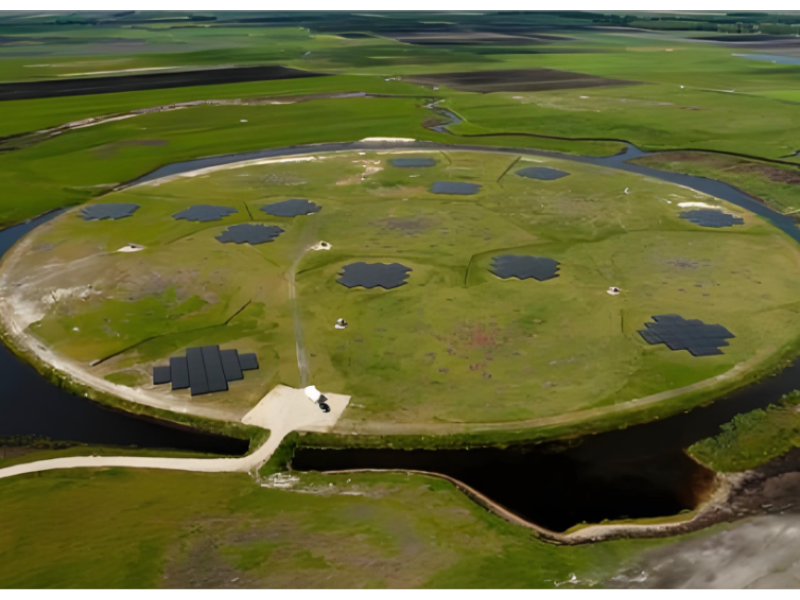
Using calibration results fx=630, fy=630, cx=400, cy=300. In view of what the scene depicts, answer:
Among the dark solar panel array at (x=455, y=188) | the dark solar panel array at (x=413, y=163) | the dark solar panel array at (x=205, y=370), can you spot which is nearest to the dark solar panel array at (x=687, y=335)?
the dark solar panel array at (x=205, y=370)

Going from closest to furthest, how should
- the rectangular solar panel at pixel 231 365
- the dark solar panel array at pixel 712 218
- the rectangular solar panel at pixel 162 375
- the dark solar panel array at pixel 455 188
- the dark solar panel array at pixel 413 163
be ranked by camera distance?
the rectangular solar panel at pixel 162 375 < the rectangular solar panel at pixel 231 365 < the dark solar panel array at pixel 712 218 < the dark solar panel array at pixel 455 188 < the dark solar panel array at pixel 413 163

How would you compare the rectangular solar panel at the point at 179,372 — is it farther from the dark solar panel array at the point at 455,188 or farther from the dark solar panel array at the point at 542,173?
the dark solar panel array at the point at 542,173

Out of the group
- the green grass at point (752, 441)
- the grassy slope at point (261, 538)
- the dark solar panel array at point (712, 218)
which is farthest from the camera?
the dark solar panel array at point (712, 218)

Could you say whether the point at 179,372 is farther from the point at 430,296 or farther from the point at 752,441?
the point at 752,441

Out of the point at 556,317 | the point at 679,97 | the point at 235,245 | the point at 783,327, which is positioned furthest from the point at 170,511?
the point at 679,97

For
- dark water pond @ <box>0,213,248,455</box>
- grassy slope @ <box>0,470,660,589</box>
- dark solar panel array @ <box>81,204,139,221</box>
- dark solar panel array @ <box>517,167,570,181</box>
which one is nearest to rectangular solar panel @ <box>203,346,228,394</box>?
dark water pond @ <box>0,213,248,455</box>

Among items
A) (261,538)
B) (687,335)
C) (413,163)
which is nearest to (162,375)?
(261,538)
